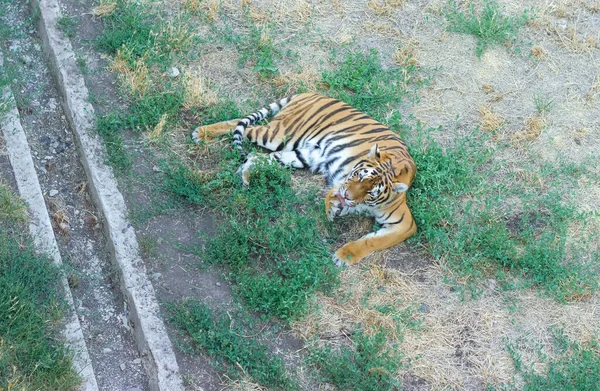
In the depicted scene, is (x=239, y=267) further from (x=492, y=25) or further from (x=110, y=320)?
(x=492, y=25)

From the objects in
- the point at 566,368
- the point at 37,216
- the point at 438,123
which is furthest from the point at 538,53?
the point at 37,216

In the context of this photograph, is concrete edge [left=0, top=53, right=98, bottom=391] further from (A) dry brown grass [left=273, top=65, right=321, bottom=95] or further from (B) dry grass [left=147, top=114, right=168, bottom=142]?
(A) dry brown grass [left=273, top=65, right=321, bottom=95]

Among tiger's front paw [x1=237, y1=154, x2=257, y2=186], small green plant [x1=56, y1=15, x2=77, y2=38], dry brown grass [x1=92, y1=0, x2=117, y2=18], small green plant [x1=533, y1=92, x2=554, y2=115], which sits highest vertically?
dry brown grass [x1=92, y1=0, x2=117, y2=18]

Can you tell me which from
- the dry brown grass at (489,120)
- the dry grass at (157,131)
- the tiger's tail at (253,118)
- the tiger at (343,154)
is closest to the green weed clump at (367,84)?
the tiger at (343,154)

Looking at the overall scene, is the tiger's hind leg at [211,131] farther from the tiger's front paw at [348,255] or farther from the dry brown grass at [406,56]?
the dry brown grass at [406,56]

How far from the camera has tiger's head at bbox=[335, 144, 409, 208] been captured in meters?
5.78

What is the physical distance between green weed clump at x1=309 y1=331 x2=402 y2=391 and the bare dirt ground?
110 mm

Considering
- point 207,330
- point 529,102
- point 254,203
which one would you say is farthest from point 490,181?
point 207,330

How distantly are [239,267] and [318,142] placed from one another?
4.74 feet

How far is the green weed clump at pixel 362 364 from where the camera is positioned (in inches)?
194

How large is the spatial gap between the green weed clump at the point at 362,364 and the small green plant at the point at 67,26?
12.7ft

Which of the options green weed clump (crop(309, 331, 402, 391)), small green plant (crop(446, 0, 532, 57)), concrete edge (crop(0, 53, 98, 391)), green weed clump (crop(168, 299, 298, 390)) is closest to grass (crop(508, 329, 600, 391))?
green weed clump (crop(309, 331, 402, 391))

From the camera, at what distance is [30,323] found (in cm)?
475

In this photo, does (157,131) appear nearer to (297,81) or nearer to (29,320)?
(297,81)
